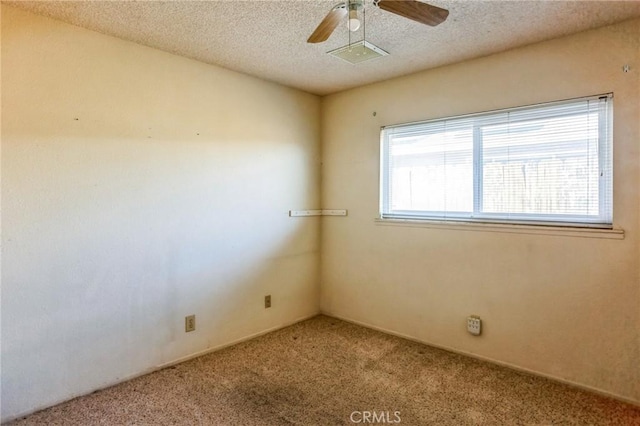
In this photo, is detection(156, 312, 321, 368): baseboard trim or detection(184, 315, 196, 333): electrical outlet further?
detection(184, 315, 196, 333): electrical outlet

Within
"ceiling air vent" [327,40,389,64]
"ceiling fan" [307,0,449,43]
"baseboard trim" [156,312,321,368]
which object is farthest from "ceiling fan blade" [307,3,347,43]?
"baseboard trim" [156,312,321,368]

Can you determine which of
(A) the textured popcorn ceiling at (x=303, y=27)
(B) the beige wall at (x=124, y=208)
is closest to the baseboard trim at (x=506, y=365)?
(B) the beige wall at (x=124, y=208)

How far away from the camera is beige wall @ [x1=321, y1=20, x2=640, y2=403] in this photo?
229cm

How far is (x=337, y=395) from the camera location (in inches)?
92.9

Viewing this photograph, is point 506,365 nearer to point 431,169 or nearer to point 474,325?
point 474,325

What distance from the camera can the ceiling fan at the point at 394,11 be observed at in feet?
5.30

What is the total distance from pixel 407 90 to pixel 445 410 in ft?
8.17

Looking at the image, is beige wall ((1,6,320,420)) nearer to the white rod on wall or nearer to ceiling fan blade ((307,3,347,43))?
the white rod on wall

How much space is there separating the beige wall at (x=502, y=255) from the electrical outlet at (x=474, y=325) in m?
0.05

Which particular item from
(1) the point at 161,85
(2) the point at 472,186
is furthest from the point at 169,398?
(2) the point at 472,186

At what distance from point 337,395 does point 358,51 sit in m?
2.20

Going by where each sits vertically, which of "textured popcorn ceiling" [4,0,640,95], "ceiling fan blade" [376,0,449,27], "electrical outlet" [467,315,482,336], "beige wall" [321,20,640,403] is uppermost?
"textured popcorn ceiling" [4,0,640,95]

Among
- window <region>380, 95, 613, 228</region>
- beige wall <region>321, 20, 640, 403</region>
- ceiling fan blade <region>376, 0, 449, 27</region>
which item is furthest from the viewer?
window <region>380, 95, 613, 228</region>

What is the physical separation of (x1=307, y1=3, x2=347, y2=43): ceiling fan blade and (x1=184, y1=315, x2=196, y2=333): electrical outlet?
220cm
